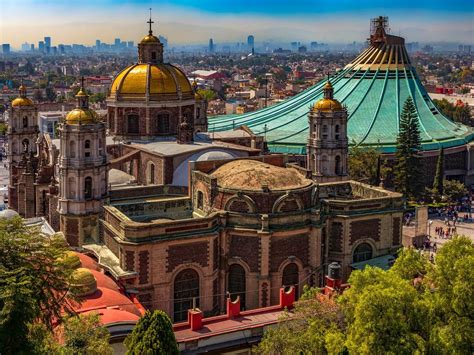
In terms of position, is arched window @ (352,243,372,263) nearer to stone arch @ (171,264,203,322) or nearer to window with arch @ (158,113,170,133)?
stone arch @ (171,264,203,322)

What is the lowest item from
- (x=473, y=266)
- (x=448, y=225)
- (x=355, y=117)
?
(x=448, y=225)

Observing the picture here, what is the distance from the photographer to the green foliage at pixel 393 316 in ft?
50.1

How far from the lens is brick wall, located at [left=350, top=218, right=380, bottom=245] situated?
26.8 metres

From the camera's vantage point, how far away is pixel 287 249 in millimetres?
24578

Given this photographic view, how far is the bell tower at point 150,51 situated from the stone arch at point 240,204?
13814mm

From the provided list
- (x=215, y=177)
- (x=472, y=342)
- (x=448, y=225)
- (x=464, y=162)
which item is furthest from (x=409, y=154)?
(x=472, y=342)

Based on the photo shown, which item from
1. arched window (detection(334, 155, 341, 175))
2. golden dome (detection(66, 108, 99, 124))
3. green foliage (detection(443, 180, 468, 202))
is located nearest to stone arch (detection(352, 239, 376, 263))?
arched window (detection(334, 155, 341, 175))

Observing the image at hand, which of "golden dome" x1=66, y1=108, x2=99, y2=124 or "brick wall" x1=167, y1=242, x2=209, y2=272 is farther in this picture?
"golden dome" x1=66, y1=108, x2=99, y2=124

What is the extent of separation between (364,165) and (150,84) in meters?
16.4

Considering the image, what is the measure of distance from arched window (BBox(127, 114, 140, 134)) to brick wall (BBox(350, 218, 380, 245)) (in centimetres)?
1337

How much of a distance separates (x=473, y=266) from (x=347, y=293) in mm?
3214

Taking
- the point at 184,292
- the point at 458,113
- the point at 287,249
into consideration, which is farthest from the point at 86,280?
the point at 458,113

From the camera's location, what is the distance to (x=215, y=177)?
25.1m

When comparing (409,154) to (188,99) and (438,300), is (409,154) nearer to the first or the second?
(188,99)
